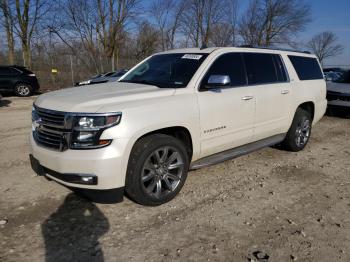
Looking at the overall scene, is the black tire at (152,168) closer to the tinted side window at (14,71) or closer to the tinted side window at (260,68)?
the tinted side window at (260,68)

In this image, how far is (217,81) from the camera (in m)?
4.04

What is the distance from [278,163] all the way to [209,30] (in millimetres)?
30983

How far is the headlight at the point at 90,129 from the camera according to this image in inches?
131

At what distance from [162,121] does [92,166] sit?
90cm

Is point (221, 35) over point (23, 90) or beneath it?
over

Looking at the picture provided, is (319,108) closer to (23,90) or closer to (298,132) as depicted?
(298,132)

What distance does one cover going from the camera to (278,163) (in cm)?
564

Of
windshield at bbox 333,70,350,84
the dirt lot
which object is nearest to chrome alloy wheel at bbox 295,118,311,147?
the dirt lot

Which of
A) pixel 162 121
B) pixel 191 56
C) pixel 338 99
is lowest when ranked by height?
pixel 338 99

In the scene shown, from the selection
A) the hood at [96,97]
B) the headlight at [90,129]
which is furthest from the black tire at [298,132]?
the headlight at [90,129]

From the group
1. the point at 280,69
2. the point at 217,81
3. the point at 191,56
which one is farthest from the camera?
the point at 280,69

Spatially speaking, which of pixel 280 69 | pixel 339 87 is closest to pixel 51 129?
pixel 280 69

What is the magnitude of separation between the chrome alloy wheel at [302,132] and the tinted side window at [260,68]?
1.20 meters

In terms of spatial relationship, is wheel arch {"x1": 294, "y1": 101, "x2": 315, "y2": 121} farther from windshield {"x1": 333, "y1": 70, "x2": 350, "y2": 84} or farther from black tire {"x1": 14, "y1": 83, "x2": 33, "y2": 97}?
black tire {"x1": 14, "y1": 83, "x2": 33, "y2": 97}
